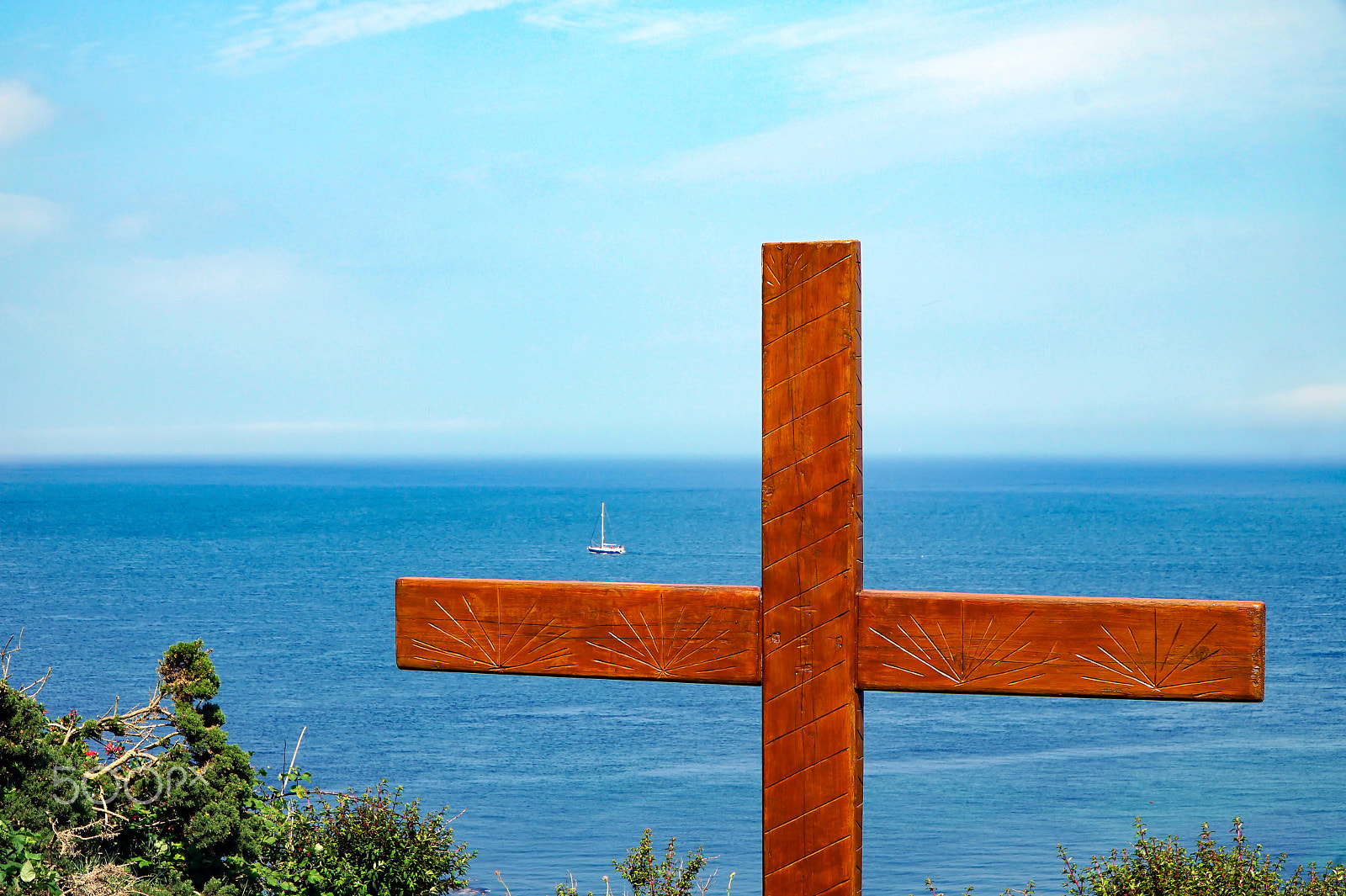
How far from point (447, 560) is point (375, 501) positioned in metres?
88.8

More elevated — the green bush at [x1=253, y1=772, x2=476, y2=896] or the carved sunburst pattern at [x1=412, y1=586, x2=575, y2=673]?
the carved sunburst pattern at [x1=412, y1=586, x2=575, y2=673]

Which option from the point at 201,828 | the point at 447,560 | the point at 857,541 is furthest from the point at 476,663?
the point at 447,560

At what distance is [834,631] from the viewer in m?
2.29

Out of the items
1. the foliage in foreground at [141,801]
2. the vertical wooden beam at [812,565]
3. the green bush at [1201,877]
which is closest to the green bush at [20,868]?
the foliage in foreground at [141,801]

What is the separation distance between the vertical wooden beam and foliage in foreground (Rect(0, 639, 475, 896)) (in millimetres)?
2987

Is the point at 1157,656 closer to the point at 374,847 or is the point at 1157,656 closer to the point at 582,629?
the point at 582,629

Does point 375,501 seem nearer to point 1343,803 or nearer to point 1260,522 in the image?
point 1260,522

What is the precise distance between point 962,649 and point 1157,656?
364mm

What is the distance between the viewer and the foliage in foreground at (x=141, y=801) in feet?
14.6

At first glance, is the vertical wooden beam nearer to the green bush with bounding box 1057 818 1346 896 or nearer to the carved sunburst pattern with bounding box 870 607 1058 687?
the carved sunburst pattern with bounding box 870 607 1058 687

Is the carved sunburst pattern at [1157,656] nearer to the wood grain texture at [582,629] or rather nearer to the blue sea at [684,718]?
the wood grain texture at [582,629]

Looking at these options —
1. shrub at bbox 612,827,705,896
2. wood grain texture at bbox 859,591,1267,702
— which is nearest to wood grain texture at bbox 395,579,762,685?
wood grain texture at bbox 859,591,1267,702

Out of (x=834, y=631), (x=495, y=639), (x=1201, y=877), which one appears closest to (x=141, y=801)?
(x=495, y=639)

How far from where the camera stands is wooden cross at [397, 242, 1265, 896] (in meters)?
2.19
